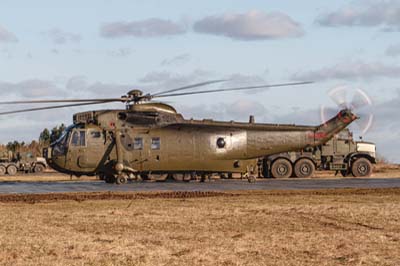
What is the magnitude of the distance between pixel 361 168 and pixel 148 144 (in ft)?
46.7

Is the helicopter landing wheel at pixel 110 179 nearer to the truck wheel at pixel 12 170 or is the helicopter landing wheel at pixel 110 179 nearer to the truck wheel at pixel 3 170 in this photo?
the truck wheel at pixel 12 170

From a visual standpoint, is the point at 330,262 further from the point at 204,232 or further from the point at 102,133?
the point at 102,133

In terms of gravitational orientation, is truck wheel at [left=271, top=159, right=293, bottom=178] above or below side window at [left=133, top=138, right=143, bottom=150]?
below

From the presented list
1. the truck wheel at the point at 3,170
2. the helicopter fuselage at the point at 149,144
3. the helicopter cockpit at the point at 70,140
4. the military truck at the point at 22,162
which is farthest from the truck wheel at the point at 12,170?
the helicopter cockpit at the point at 70,140

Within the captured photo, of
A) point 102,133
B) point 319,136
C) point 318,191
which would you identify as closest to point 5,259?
point 318,191

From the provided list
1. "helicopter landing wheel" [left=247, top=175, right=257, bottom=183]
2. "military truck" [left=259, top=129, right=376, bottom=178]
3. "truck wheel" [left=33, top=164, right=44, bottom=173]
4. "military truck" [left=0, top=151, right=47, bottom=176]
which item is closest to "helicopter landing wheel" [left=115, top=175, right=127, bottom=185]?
"helicopter landing wheel" [left=247, top=175, right=257, bottom=183]

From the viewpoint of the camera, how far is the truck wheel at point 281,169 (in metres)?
41.8

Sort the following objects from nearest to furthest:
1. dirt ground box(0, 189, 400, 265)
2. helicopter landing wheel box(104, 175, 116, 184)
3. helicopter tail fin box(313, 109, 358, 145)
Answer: dirt ground box(0, 189, 400, 265), helicopter landing wheel box(104, 175, 116, 184), helicopter tail fin box(313, 109, 358, 145)

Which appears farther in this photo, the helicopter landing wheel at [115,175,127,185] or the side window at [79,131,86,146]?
the helicopter landing wheel at [115,175,127,185]

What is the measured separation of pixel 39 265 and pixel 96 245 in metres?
2.02

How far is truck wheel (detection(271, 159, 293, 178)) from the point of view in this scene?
137ft

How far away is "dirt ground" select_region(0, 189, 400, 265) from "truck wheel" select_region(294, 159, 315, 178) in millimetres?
17373

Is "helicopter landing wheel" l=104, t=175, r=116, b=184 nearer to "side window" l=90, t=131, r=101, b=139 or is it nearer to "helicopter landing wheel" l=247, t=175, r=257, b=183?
"side window" l=90, t=131, r=101, b=139

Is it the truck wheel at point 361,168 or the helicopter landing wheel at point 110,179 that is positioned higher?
the truck wheel at point 361,168
